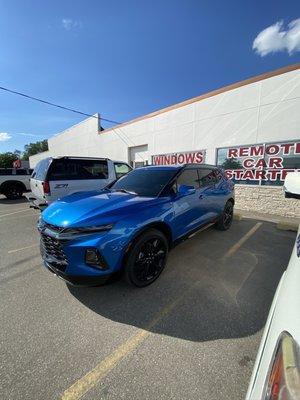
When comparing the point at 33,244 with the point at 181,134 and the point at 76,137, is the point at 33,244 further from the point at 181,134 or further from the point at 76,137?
the point at 76,137

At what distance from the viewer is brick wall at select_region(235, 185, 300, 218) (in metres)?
7.71

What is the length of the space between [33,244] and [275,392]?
5306 mm

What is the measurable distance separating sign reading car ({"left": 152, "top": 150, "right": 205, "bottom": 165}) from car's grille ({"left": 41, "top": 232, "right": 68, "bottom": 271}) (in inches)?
331

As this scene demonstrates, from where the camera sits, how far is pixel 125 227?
2.77m

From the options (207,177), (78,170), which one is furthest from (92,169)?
(207,177)

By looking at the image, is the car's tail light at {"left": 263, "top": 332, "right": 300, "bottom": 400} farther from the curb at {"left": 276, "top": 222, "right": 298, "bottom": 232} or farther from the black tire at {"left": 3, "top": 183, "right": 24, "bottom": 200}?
the black tire at {"left": 3, "top": 183, "right": 24, "bottom": 200}

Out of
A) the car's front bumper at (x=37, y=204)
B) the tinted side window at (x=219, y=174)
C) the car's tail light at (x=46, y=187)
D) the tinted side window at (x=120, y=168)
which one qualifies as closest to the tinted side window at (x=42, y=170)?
the car's tail light at (x=46, y=187)

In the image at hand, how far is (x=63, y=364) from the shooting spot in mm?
2047

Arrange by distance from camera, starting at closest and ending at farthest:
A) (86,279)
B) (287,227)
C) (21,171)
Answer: (86,279)
(287,227)
(21,171)

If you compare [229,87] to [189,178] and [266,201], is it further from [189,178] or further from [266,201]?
[189,178]

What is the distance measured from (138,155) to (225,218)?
8960mm

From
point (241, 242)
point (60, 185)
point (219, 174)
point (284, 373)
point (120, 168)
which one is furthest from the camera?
point (120, 168)

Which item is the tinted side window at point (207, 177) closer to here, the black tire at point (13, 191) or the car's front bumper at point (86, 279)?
the car's front bumper at point (86, 279)

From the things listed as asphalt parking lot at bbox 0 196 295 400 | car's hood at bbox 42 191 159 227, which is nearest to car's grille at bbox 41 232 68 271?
car's hood at bbox 42 191 159 227
